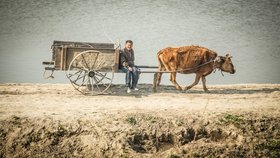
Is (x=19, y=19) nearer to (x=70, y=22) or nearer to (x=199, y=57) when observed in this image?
(x=70, y=22)

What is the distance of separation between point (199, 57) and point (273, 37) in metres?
22.3

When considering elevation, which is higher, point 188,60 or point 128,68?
point 188,60

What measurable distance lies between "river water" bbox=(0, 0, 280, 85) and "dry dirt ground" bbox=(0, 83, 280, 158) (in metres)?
10.4

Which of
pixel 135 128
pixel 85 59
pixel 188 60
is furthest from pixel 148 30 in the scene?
pixel 135 128

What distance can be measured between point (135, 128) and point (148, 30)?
22362 mm

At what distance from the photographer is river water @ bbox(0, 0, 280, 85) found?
69.8 feet

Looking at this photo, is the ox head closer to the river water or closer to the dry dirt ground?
the dry dirt ground

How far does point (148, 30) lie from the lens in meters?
28.9

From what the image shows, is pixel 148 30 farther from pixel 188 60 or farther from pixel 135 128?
pixel 135 128

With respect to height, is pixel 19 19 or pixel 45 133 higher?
pixel 19 19

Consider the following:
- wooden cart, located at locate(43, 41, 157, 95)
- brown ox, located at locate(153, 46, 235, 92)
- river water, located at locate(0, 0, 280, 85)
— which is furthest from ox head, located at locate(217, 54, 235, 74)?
river water, located at locate(0, 0, 280, 85)

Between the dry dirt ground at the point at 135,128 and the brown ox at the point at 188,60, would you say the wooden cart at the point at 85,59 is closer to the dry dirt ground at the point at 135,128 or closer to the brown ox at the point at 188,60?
the dry dirt ground at the point at 135,128

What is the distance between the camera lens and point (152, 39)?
26.3m

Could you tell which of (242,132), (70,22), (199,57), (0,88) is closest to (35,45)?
(70,22)
